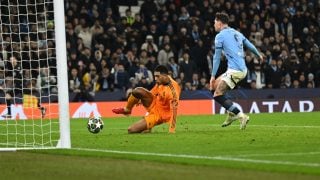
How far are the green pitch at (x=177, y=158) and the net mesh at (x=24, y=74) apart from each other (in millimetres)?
1748

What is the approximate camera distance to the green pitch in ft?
28.0

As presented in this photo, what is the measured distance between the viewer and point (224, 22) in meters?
15.7

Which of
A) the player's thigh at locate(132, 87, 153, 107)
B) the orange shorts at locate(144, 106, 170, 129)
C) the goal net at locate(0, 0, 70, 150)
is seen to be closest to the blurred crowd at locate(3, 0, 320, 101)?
the goal net at locate(0, 0, 70, 150)

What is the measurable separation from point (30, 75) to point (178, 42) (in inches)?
442

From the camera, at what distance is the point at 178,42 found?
1156 inches

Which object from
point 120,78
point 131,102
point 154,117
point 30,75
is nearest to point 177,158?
point 154,117

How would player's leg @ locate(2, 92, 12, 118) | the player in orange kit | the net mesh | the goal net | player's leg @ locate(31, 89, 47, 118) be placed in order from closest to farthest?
the goal net, the player in orange kit, the net mesh, player's leg @ locate(31, 89, 47, 118), player's leg @ locate(2, 92, 12, 118)

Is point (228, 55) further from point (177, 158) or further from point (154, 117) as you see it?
point (177, 158)

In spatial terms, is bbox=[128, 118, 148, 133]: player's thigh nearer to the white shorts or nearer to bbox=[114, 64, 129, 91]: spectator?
the white shorts

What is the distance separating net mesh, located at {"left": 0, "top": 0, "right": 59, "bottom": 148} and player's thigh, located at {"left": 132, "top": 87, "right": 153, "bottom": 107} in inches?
65.1

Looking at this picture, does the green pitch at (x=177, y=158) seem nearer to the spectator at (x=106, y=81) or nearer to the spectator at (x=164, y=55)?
the spectator at (x=106, y=81)

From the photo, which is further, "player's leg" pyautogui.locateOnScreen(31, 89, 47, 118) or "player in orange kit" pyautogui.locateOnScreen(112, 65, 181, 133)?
"player's leg" pyautogui.locateOnScreen(31, 89, 47, 118)

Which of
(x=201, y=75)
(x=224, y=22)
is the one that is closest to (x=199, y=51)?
(x=201, y=75)

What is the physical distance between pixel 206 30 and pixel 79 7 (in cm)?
469
